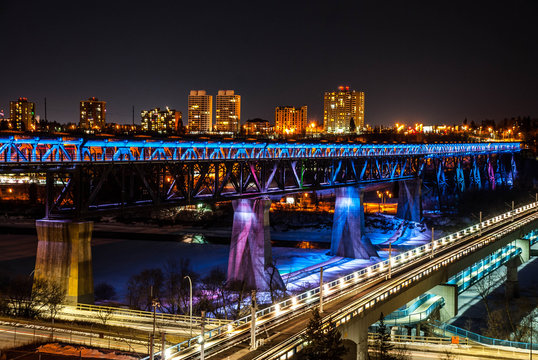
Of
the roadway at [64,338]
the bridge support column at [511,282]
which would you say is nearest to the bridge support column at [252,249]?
the roadway at [64,338]

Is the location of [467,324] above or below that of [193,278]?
→ below

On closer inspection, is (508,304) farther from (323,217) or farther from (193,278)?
(323,217)

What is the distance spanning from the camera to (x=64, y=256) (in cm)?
4088

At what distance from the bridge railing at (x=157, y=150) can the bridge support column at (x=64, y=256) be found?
497 cm

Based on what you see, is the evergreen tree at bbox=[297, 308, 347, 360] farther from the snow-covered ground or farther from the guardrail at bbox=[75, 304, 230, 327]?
the snow-covered ground

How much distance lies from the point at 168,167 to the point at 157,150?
1.97 metres

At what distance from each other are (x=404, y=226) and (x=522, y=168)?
10947 centimetres

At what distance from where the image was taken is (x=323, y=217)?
130500 millimetres

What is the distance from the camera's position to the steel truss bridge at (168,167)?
42312 millimetres

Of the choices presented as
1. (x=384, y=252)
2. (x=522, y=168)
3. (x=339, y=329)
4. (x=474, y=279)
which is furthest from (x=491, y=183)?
(x=339, y=329)

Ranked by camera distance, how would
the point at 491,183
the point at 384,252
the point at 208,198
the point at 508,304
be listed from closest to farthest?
the point at 208,198 → the point at 508,304 → the point at 384,252 → the point at 491,183

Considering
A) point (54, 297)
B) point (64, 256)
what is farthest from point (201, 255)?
point (54, 297)

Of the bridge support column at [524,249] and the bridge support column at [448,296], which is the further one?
the bridge support column at [524,249]

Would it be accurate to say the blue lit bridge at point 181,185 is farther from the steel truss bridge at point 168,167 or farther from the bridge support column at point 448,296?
the bridge support column at point 448,296
